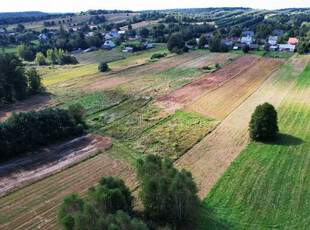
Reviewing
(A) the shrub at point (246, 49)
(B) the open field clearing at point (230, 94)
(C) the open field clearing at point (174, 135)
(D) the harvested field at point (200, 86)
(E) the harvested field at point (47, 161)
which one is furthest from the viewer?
(A) the shrub at point (246, 49)

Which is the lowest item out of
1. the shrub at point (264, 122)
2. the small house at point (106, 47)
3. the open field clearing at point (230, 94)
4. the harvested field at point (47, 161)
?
the harvested field at point (47, 161)

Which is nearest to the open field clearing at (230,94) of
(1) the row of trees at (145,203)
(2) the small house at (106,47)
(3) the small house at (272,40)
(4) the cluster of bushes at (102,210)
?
(1) the row of trees at (145,203)

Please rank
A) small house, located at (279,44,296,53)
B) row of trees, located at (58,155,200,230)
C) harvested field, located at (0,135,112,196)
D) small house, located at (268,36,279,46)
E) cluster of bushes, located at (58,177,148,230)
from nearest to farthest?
cluster of bushes, located at (58,177,148,230)
row of trees, located at (58,155,200,230)
harvested field, located at (0,135,112,196)
small house, located at (279,44,296,53)
small house, located at (268,36,279,46)

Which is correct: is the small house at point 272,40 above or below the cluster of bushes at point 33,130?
above

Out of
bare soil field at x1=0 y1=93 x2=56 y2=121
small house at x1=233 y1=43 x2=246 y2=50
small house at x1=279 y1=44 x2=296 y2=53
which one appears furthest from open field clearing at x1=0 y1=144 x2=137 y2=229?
small house at x1=279 y1=44 x2=296 y2=53

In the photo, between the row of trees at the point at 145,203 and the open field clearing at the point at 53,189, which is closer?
the row of trees at the point at 145,203

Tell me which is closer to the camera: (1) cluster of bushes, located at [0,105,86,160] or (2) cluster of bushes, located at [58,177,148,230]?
(2) cluster of bushes, located at [58,177,148,230]

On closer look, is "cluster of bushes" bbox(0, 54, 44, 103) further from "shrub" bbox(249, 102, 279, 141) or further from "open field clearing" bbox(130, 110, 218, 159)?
"shrub" bbox(249, 102, 279, 141)

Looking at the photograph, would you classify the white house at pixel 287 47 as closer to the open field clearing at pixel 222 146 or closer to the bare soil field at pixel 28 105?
the open field clearing at pixel 222 146

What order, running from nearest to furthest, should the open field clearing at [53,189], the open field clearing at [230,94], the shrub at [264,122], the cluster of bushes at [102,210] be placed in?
the cluster of bushes at [102,210] < the open field clearing at [53,189] < the shrub at [264,122] < the open field clearing at [230,94]
